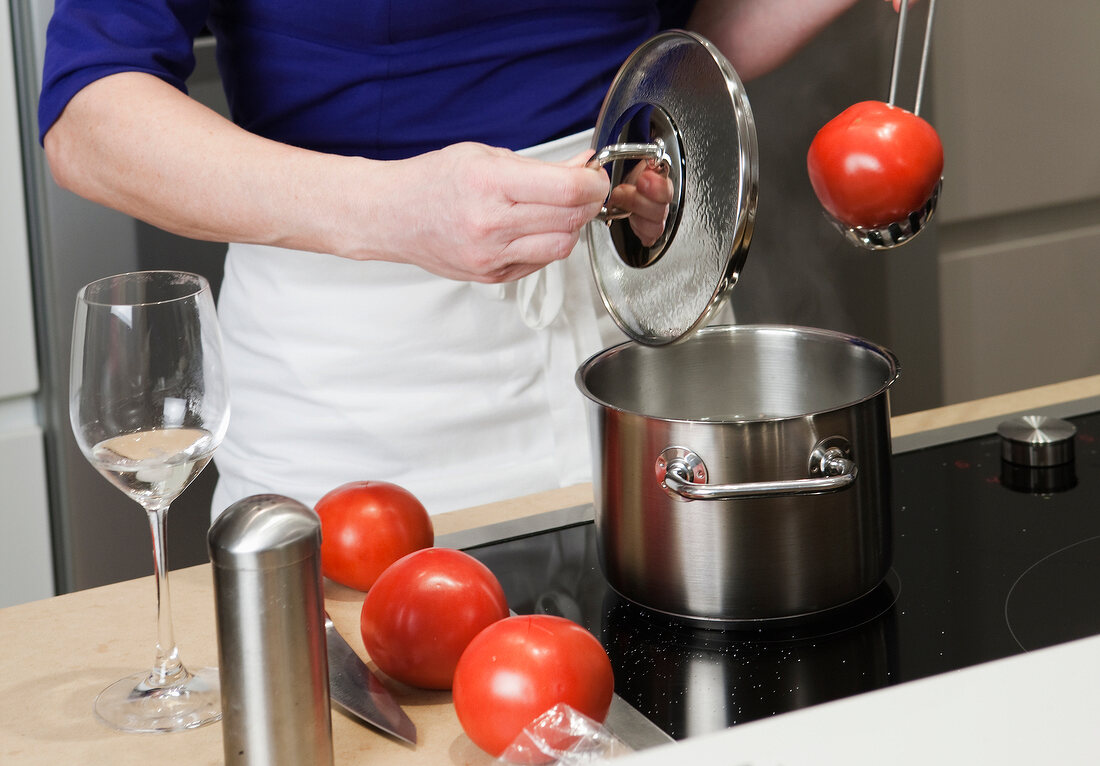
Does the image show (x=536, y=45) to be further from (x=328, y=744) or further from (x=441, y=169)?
(x=328, y=744)

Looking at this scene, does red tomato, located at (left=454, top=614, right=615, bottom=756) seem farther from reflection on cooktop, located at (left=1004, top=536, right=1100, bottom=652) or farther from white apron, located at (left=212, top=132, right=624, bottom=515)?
white apron, located at (left=212, top=132, right=624, bottom=515)

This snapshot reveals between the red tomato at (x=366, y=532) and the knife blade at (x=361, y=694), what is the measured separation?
0.07 meters

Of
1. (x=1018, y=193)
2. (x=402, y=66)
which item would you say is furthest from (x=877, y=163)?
(x=1018, y=193)

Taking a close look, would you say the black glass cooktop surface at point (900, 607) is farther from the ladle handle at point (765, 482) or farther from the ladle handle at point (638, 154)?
the ladle handle at point (638, 154)

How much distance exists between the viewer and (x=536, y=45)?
0.92 m

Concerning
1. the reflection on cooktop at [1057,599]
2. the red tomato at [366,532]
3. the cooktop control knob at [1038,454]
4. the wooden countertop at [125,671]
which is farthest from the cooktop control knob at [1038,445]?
the red tomato at [366,532]

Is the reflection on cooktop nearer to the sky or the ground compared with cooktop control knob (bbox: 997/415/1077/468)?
nearer to the ground

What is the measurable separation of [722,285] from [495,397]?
376mm

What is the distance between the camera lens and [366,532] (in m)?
0.70

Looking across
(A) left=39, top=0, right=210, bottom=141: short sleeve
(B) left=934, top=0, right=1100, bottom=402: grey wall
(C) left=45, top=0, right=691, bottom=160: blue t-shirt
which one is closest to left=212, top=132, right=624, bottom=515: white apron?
(C) left=45, top=0, right=691, bottom=160: blue t-shirt

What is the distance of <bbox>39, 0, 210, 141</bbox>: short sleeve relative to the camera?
0.83 metres

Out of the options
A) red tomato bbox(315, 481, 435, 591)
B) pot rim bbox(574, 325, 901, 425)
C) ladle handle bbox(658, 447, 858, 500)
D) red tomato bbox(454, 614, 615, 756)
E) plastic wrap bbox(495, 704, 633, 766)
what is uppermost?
pot rim bbox(574, 325, 901, 425)

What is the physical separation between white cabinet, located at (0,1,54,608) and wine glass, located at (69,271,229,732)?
90cm

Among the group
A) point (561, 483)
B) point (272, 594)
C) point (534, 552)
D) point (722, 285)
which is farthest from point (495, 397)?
point (272, 594)
